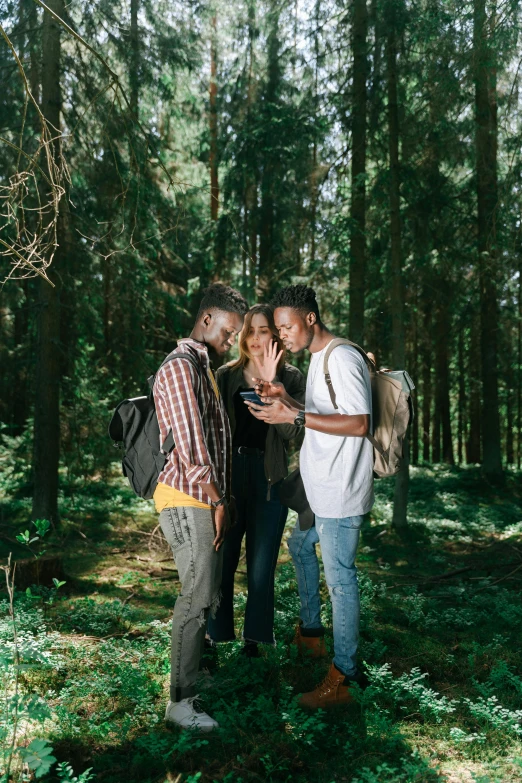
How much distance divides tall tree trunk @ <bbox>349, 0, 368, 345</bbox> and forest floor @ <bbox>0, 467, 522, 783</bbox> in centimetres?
478

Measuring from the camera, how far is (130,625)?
213 inches

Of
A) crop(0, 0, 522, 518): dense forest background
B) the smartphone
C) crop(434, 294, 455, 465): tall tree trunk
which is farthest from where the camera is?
crop(434, 294, 455, 465): tall tree trunk

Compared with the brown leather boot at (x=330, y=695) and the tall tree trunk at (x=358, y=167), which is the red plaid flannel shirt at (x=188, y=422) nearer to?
the brown leather boot at (x=330, y=695)

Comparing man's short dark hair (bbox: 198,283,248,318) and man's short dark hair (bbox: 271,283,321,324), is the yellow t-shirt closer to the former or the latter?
man's short dark hair (bbox: 198,283,248,318)

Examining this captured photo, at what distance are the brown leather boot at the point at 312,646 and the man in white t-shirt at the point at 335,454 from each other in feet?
2.06

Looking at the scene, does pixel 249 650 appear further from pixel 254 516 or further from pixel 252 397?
pixel 252 397

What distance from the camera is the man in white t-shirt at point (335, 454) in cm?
373

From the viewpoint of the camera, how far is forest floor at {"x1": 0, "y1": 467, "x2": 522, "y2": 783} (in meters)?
3.25

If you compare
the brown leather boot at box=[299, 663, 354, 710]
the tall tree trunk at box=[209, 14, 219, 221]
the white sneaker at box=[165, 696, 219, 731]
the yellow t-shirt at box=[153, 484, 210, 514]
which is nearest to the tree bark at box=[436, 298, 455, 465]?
the tall tree trunk at box=[209, 14, 219, 221]

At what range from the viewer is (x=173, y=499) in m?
3.59

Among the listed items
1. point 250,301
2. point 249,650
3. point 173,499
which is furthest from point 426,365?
point 173,499

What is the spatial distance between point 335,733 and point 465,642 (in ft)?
6.32

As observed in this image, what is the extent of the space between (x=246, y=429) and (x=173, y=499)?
3.66 feet

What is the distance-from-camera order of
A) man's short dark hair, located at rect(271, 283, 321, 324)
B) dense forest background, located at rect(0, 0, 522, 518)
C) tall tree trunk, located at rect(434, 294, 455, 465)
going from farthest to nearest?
tall tree trunk, located at rect(434, 294, 455, 465)
dense forest background, located at rect(0, 0, 522, 518)
man's short dark hair, located at rect(271, 283, 321, 324)
